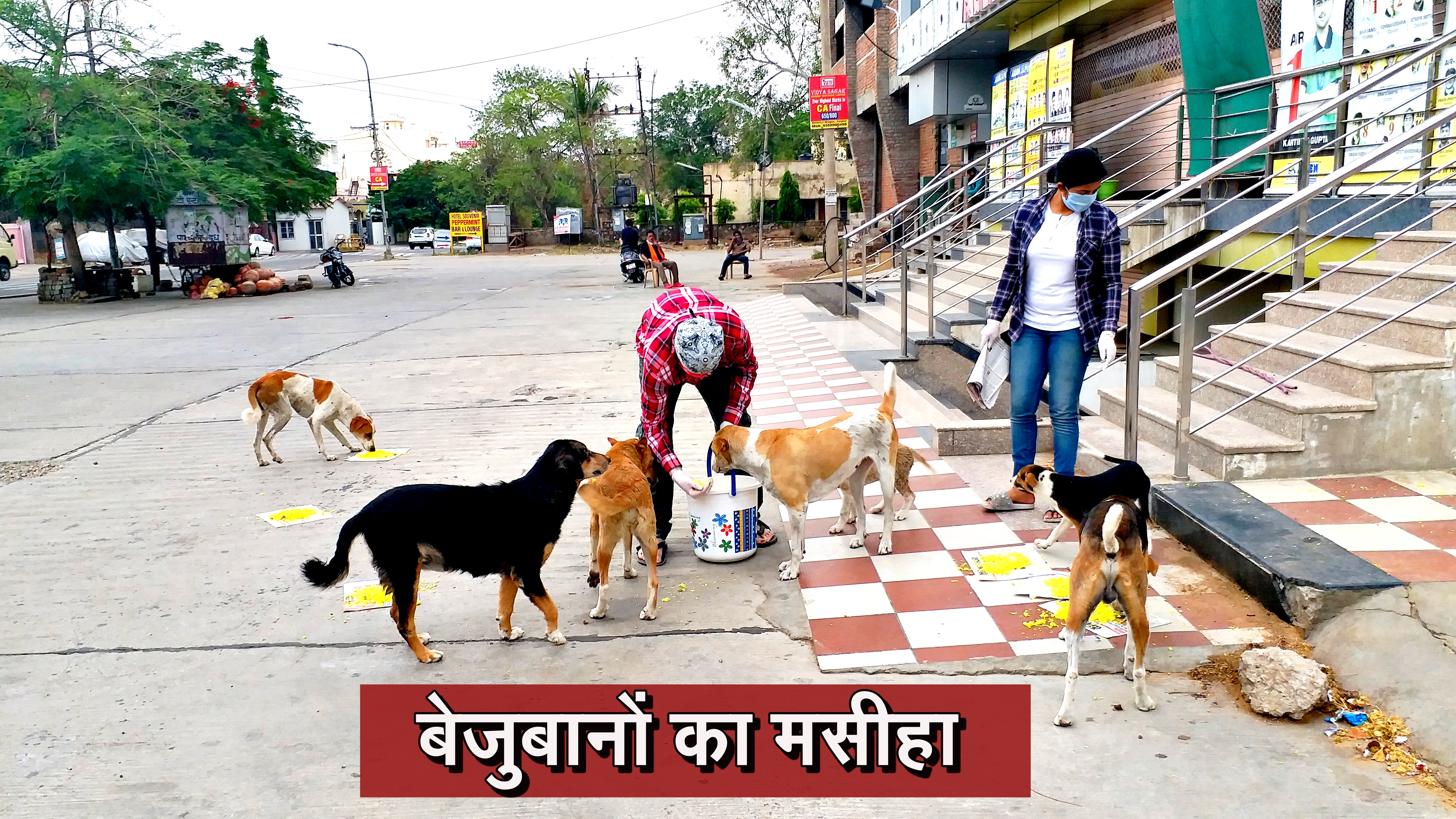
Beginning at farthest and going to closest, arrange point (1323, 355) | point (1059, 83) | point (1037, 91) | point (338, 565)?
point (1037, 91) < point (1059, 83) < point (1323, 355) < point (338, 565)

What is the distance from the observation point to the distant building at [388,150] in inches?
3681

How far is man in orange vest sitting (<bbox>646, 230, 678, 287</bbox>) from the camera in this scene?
22297mm

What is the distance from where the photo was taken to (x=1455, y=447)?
16.8 feet

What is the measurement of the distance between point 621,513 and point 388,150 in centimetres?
10169

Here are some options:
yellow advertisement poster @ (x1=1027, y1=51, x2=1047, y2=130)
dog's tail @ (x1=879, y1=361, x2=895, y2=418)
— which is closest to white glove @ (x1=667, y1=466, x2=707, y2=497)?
dog's tail @ (x1=879, y1=361, x2=895, y2=418)

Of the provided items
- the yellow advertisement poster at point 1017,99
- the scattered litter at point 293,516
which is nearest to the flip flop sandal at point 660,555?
the scattered litter at point 293,516

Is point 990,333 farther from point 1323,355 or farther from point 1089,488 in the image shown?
point 1323,355

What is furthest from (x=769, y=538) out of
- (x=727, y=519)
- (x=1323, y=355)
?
(x=1323, y=355)

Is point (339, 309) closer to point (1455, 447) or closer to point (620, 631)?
point (620, 631)

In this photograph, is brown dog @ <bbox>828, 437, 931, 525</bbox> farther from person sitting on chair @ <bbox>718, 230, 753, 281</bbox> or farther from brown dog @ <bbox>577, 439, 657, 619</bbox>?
person sitting on chair @ <bbox>718, 230, 753, 281</bbox>

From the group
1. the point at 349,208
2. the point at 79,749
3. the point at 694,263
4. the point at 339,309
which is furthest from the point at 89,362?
the point at 349,208

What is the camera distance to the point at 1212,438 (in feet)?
16.8

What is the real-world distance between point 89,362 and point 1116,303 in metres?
13.0

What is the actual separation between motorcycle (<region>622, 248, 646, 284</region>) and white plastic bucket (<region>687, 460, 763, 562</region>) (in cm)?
1995
